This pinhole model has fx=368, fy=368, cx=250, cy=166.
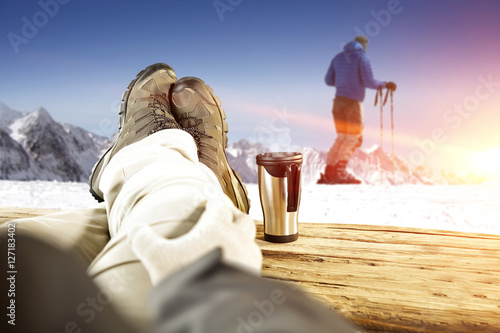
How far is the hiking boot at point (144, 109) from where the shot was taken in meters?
1.20

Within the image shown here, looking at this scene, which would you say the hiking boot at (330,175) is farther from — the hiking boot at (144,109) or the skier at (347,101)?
the hiking boot at (144,109)

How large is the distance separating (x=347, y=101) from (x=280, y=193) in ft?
11.1

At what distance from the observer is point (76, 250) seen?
0.55 meters

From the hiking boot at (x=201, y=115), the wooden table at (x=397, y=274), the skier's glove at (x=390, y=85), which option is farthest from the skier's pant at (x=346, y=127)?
the wooden table at (x=397, y=274)

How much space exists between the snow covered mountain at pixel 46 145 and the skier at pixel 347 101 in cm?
349

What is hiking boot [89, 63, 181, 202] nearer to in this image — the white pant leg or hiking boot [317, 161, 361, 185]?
the white pant leg

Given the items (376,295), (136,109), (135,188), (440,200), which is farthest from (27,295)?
(440,200)

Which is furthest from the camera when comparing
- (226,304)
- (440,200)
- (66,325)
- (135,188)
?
(440,200)

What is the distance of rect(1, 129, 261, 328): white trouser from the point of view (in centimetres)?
36

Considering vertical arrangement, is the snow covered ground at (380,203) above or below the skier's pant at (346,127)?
below

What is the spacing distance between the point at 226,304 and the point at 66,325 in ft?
0.71

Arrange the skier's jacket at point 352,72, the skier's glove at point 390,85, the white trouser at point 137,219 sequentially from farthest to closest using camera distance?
the skier's jacket at point 352,72 → the skier's glove at point 390,85 → the white trouser at point 137,219

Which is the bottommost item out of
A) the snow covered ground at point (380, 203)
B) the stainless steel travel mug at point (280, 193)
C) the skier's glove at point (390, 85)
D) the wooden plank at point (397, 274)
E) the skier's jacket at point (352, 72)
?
the snow covered ground at point (380, 203)

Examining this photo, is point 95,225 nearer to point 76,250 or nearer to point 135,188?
point 76,250
